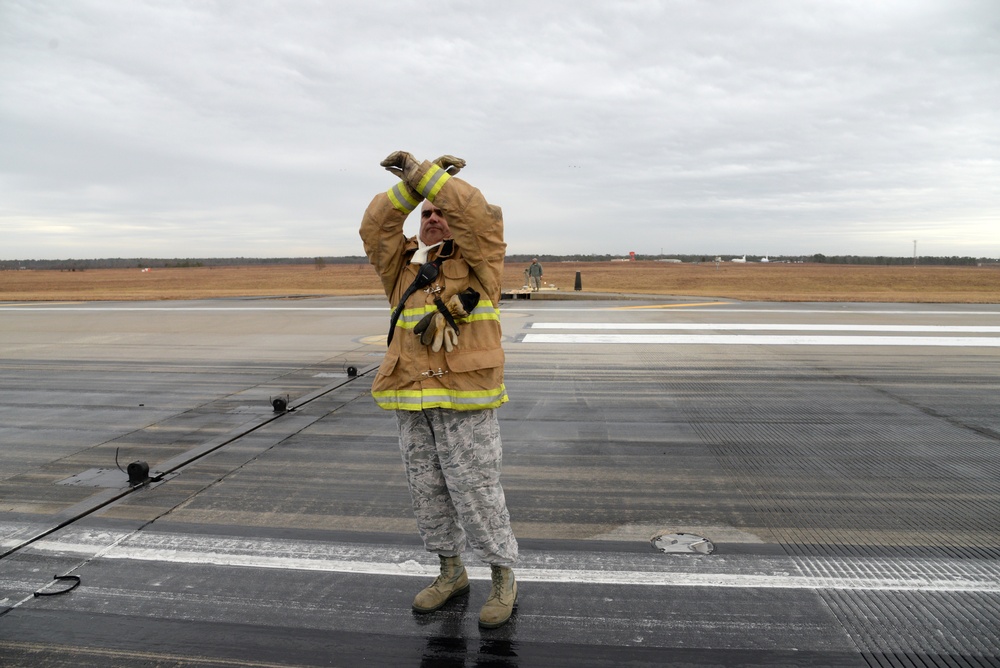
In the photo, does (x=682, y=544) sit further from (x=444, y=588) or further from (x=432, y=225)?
(x=432, y=225)

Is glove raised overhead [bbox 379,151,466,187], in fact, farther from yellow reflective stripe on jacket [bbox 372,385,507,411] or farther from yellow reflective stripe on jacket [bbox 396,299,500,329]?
yellow reflective stripe on jacket [bbox 372,385,507,411]

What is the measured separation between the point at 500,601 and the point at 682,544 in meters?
1.15

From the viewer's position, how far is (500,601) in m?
2.61

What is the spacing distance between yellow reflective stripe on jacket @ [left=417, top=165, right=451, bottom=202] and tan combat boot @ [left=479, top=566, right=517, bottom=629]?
63.7 inches

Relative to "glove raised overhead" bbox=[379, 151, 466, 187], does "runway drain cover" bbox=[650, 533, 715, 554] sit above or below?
below

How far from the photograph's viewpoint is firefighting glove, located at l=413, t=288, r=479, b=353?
258 centimetres

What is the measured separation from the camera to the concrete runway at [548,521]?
2484mm

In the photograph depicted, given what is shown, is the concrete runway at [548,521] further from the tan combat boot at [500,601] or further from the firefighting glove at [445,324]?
the firefighting glove at [445,324]

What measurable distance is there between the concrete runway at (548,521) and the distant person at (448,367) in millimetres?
319

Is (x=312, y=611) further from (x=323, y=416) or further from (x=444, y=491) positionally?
(x=323, y=416)

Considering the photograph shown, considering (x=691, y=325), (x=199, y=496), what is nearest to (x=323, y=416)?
(x=199, y=496)

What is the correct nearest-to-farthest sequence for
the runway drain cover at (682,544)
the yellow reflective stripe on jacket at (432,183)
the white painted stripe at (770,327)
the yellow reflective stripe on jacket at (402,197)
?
1. the yellow reflective stripe on jacket at (432,183)
2. the yellow reflective stripe on jacket at (402,197)
3. the runway drain cover at (682,544)
4. the white painted stripe at (770,327)

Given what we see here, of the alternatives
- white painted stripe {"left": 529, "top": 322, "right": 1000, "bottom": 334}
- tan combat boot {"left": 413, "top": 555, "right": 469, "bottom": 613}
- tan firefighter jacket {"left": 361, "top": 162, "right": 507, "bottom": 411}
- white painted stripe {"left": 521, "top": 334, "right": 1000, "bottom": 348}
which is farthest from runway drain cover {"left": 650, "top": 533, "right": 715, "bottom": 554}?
white painted stripe {"left": 529, "top": 322, "right": 1000, "bottom": 334}

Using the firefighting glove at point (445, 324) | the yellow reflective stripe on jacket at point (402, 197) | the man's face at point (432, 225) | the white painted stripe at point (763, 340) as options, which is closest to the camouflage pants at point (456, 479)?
the firefighting glove at point (445, 324)
